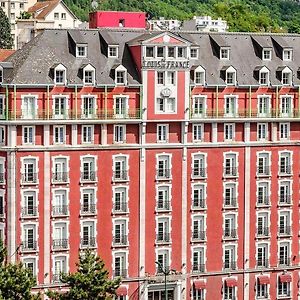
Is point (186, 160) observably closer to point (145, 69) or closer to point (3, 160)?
point (145, 69)

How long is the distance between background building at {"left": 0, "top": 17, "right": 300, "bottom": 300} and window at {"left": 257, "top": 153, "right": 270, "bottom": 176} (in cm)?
13

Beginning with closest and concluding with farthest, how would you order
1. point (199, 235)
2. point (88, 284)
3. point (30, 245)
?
point (88, 284) < point (30, 245) < point (199, 235)

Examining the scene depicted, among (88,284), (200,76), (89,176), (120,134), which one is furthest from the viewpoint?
(200,76)

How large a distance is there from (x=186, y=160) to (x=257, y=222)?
898cm

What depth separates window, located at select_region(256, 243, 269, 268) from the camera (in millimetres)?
107688

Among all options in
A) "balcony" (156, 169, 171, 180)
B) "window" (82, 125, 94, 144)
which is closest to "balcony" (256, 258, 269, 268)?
"balcony" (156, 169, 171, 180)

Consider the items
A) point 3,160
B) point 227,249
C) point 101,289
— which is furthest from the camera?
point 227,249

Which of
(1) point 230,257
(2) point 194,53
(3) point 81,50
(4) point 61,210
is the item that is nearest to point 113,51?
(3) point 81,50

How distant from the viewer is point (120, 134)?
10231cm

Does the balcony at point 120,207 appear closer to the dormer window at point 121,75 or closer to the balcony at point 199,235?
the balcony at point 199,235

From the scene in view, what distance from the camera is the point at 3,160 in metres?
99.0

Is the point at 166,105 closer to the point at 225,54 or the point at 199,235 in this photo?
the point at 225,54

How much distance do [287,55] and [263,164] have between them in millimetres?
10240

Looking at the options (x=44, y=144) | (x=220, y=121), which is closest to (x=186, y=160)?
(x=220, y=121)
